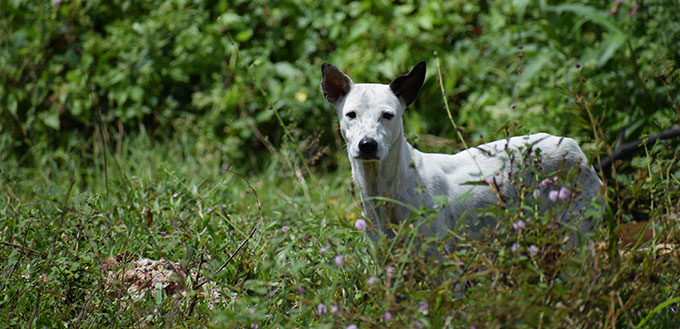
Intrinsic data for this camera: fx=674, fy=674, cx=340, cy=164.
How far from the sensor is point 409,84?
3160mm

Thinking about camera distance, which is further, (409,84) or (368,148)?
(409,84)

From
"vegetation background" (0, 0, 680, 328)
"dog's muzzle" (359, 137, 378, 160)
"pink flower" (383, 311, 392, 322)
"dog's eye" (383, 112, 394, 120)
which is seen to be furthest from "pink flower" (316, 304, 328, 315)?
"dog's eye" (383, 112, 394, 120)

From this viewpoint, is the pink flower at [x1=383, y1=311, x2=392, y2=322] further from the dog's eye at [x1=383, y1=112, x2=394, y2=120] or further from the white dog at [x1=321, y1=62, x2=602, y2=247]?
the dog's eye at [x1=383, y1=112, x2=394, y2=120]

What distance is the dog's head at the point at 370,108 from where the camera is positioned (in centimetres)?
289

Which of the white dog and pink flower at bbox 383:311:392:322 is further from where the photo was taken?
the white dog

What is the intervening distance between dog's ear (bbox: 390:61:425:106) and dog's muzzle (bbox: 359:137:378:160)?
39 centimetres

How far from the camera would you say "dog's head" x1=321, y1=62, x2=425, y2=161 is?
289cm

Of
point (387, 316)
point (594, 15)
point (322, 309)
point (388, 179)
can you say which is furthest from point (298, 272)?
point (594, 15)

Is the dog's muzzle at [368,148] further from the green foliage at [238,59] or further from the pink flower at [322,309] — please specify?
the green foliage at [238,59]

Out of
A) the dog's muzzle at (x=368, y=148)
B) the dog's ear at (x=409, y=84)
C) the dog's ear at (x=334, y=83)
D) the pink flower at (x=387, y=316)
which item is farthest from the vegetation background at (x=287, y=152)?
the dog's ear at (x=334, y=83)

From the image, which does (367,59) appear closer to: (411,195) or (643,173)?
(411,195)

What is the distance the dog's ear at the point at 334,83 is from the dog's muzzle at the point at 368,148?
43cm

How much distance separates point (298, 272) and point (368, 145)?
2.13 feet

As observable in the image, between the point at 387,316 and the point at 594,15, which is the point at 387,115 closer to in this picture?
the point at 387,316
